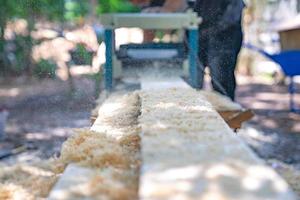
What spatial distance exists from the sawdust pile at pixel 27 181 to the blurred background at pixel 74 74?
8.22ft

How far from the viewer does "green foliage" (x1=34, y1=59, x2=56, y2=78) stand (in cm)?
908

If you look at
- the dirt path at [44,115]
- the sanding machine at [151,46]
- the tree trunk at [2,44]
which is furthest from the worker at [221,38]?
the tree trunk at [2,44]

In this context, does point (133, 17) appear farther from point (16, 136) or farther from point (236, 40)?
point (16, 136)

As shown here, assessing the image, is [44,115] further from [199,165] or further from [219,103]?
[199,165]

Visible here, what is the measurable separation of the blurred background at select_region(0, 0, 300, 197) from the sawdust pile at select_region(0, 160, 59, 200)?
251cm

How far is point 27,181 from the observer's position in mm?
2541

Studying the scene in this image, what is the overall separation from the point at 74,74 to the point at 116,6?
4.06 metres

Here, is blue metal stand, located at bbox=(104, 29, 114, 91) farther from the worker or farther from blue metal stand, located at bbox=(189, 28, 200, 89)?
the worker

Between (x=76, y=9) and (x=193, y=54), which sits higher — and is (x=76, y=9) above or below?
above

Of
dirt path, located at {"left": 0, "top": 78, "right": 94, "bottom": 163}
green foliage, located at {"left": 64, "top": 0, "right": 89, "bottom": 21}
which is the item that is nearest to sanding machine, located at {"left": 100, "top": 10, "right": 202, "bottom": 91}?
dirt path, located at {"left": 0, "top": 78, "right": 94, "bottom": 163}

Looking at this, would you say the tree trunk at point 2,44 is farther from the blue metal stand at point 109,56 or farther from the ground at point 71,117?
the blue metal stand at point 109,56

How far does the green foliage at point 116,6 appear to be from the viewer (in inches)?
237

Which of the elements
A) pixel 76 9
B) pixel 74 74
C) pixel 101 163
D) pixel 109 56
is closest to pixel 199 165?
pixel 101 163

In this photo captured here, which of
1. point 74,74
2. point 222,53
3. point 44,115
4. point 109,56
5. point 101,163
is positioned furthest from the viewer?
point 74,74
